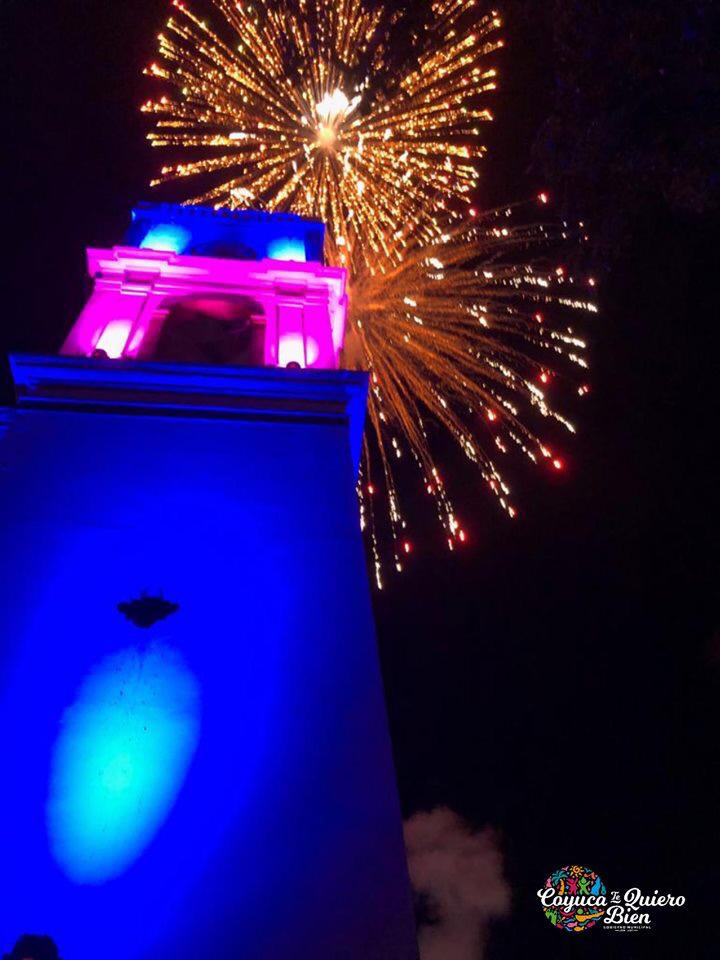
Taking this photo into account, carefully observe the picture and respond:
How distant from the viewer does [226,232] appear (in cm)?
1482

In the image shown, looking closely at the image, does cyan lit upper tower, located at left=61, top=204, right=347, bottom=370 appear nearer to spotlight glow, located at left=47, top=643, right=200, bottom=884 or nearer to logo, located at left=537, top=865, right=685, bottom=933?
spotlight glow, located at left=47, top=643, right=200, bottom=884

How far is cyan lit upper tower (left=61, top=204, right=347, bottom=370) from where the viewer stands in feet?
36.7

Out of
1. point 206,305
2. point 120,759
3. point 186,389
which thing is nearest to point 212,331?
point 206,305

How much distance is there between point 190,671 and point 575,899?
12223 millimetres

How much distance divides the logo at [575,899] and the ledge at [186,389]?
11398mm

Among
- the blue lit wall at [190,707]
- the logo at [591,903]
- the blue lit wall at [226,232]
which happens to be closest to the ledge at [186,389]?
the blue lit wall at [190,707]

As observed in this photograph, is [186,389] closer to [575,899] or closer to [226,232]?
[226,232]

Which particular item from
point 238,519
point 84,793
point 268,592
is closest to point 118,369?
point 238,519

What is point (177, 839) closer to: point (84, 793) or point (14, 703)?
point (84, 793)

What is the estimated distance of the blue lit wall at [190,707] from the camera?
518 cm

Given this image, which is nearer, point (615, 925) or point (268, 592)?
point (268, 592)

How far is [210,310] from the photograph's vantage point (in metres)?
12.3

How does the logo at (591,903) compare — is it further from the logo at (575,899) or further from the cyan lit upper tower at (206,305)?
the cyan lit upper tower at (206,305)

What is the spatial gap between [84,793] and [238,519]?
3.26 m
